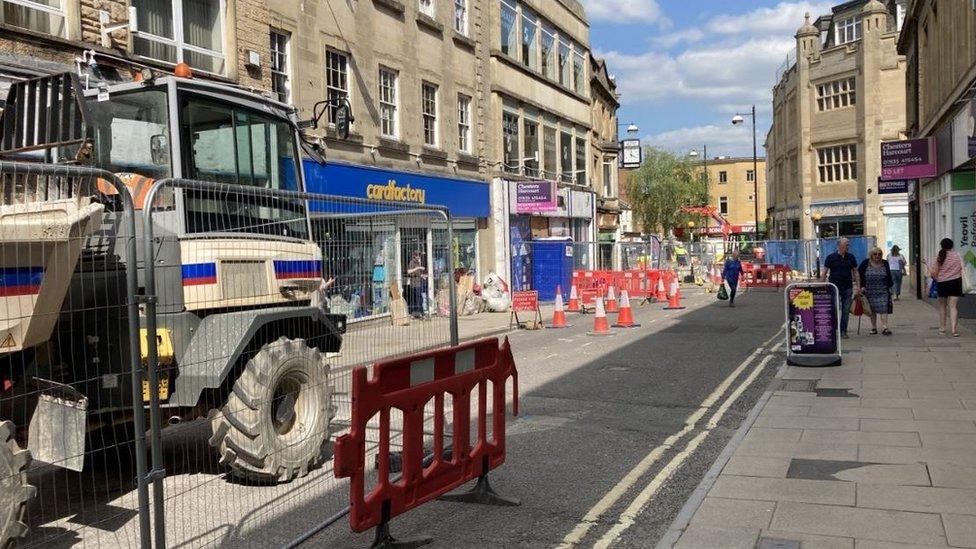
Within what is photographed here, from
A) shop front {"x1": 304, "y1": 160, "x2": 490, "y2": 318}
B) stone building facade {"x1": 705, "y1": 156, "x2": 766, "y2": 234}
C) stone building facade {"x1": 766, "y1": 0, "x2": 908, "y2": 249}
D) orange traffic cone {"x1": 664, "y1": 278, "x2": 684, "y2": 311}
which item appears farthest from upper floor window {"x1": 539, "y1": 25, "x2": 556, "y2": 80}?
stone building facade {"x1": 705, "y1": 156, "x2": 766, "y2": 234}

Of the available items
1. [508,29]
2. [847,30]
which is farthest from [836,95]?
[508,29]

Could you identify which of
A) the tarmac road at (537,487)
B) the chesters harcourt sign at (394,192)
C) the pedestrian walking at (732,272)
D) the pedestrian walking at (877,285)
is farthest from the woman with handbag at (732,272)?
the tarmac road at (537,487)

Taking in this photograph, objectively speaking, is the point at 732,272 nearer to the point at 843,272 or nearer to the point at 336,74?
the point at 843,272

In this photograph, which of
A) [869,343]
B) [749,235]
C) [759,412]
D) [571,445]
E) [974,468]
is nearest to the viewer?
[974,468]

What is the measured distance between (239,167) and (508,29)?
75.9 feet

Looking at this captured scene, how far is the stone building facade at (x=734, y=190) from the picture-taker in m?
95.8

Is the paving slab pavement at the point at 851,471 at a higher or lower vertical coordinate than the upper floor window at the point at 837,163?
lower

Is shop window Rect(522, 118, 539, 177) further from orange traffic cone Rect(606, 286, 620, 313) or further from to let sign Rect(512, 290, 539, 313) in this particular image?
to let sign Rect(512, 290, 539, 313)

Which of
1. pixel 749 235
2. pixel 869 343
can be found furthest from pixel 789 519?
pixel 749 235

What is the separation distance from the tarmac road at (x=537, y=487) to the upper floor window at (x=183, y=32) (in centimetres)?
870

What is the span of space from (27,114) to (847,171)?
161 ft

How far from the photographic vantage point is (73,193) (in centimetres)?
436

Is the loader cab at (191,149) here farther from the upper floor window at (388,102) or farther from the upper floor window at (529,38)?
the upper floor window at (529,38)

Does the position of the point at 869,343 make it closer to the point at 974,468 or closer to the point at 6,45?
the point at 974,468
